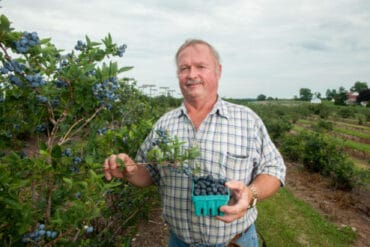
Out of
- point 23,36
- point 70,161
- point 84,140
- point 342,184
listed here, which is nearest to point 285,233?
point 342,184

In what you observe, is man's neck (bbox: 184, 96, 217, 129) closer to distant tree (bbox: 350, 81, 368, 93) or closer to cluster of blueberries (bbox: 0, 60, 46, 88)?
cluster of blueberries (bbox: 0, 60, 46, 88)

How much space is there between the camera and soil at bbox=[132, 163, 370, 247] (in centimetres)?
521

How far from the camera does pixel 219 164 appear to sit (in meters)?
2.37

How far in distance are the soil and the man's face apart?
3.24 metres

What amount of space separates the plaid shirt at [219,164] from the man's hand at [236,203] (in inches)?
18.3

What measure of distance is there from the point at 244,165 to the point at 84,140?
1.18 metres

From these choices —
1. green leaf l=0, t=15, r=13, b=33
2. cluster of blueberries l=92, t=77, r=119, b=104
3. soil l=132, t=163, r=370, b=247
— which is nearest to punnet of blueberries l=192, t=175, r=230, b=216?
cluster of blueberries l=92, t=77, r=119, b=104

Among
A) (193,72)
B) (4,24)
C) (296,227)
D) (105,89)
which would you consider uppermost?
(4,24)

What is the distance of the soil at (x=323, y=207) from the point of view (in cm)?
521

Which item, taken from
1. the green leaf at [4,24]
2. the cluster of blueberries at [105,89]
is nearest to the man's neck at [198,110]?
the cluster of blueberries at [105,89]

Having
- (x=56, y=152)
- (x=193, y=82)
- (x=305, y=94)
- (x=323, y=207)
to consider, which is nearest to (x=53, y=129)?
(x=56, y=152)

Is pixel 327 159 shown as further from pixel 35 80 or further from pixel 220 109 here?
pixel 35 80

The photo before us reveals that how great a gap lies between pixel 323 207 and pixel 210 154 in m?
5.61

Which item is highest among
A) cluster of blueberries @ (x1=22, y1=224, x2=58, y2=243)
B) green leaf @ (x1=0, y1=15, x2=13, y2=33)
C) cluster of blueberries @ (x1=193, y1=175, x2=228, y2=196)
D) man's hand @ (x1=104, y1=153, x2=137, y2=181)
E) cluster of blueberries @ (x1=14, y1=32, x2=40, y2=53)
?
green leaf @ (x1=0, y1=15, x2=13, y2=33)
